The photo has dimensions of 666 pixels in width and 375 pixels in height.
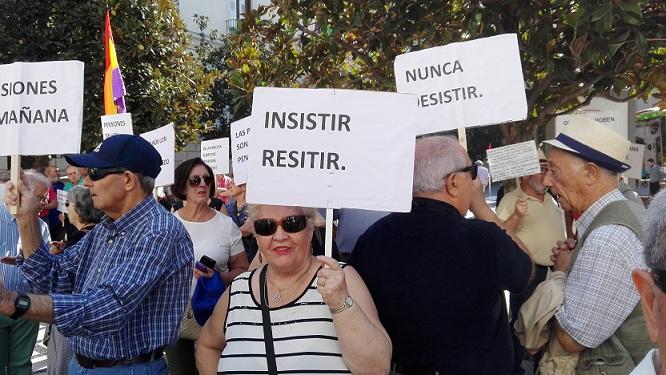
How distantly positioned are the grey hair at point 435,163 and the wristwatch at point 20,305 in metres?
1.46

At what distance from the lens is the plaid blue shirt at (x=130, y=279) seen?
272 cm

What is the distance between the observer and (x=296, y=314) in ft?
9.02

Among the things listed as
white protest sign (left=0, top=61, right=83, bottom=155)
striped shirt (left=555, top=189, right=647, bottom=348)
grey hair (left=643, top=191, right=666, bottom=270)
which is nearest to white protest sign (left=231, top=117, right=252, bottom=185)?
white protest sign (left=0, top=61, right=83, bottom=155)

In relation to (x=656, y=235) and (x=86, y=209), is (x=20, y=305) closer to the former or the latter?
(x=656, y=235)

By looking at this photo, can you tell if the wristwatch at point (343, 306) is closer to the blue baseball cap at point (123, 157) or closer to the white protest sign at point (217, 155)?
the blue baseball cap at point (123, 157)

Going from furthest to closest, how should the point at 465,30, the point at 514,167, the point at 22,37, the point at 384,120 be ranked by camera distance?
the point at 22,37 < the point at 465,30 < the point at 514,167 < the point at 384,120

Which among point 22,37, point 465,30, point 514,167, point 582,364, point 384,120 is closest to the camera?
point 384,120

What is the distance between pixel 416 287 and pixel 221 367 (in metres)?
0.79

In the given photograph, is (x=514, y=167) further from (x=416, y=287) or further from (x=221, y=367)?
(x=221, y=367)

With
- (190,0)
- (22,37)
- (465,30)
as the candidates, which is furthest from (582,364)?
(190,0)

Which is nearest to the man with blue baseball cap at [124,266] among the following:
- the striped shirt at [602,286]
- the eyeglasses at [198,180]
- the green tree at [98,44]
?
the striped shirt at [602,286]

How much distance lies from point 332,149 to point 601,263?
110 centimetres

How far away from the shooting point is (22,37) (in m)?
17.3

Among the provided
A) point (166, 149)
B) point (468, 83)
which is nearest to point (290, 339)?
point (468, 83)
